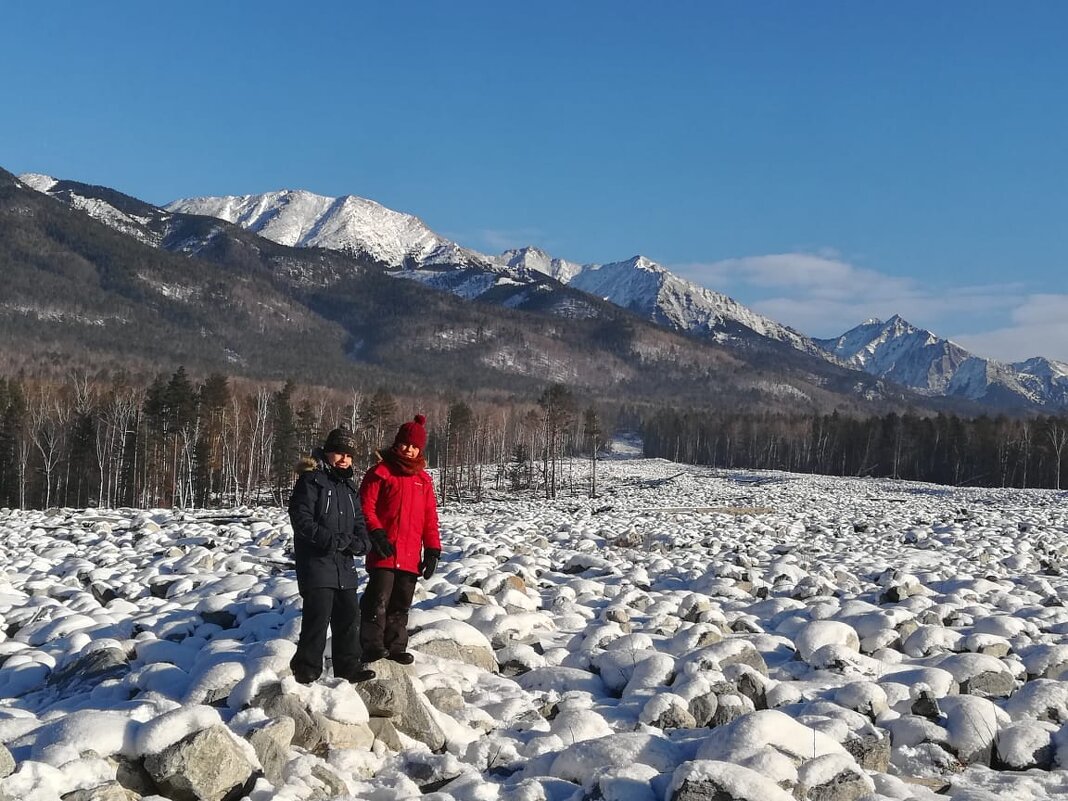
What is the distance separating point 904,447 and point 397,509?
4007 inches

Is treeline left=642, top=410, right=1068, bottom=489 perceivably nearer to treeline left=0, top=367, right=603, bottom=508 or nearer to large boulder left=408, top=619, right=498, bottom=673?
treeline left=0, top=367, right=603, bottom=508

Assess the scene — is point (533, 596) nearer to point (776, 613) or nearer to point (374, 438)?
point (776, 613)

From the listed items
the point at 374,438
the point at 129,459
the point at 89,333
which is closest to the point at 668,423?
the point at 374,438

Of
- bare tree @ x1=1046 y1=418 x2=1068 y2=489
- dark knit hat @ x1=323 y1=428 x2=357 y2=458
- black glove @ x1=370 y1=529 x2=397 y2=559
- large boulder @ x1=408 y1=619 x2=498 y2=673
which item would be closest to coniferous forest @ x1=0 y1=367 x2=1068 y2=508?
bare tree @ x1=1046 y1=418 x2=1068 y2=489

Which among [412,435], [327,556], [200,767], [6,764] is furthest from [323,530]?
[6,764]

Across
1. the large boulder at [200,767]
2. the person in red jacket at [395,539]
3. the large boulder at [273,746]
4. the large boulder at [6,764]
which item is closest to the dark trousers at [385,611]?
the person in red jacket at [395,539]

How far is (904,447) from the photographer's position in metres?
97.0

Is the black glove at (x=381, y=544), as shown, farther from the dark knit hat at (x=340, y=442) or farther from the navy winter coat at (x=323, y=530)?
the dark knit hat at (x=340, y=442)

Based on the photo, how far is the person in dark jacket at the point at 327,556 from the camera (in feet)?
21.1

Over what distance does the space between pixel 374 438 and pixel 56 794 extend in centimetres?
5468

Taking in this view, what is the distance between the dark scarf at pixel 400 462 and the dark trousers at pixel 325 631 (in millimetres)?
1199

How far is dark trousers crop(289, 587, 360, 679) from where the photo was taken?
6.39m

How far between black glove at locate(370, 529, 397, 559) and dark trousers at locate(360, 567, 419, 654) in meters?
0.28

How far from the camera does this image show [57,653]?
320 inches
